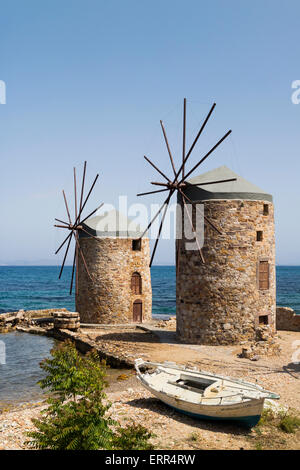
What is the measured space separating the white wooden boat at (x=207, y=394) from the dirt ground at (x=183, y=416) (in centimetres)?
36

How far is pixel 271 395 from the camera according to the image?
31.2 ft

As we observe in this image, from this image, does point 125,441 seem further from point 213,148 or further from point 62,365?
point 213,148

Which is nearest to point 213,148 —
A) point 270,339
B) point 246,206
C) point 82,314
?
point 246,206

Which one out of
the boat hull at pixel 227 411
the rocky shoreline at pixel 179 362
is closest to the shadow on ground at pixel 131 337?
the rocky shoreline at pixel 179 362

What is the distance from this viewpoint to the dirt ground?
29.5ft

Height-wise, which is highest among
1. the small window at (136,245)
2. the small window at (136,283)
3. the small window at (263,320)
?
the small window at (136,245)

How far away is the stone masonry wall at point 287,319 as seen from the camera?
74.9 ft

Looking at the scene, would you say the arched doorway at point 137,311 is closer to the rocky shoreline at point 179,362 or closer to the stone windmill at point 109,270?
the stone windmill at point 109,270

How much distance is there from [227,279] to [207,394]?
805 centimetres

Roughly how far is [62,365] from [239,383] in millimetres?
4484

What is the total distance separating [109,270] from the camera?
84.8 feet

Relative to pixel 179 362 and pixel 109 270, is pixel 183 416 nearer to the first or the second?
pixel 179 362

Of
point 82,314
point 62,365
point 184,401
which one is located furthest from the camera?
point 82,314

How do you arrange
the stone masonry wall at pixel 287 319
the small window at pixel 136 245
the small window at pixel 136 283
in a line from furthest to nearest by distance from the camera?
the small window at pixel 136 245 < the small window at pixel 136 283 < the stone masonry wall at pixel 287 319
